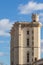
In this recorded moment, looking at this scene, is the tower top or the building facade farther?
the tower top

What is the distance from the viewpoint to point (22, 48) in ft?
498

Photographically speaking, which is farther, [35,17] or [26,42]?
[35,17]

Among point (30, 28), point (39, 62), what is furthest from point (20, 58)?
point (39, 62)

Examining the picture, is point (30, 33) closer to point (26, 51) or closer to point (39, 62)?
point (26, 51)

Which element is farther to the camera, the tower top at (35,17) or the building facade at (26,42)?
the tower top at (35,17)

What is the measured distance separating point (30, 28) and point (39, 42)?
6334 mm

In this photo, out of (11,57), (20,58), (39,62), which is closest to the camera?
(39,62)

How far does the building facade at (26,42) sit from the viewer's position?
15050cm

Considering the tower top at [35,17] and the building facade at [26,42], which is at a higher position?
the tower top at [35,17]

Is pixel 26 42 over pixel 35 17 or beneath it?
beneath

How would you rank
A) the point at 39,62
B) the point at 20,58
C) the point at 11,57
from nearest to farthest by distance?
the point at 39,62 → the point at 20,58 → the point at 11,57

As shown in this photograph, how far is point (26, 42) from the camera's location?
152m

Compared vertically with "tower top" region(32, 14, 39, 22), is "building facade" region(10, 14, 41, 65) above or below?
below

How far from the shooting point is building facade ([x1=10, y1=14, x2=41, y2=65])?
15050 cm
